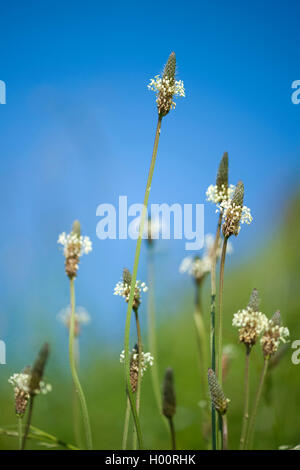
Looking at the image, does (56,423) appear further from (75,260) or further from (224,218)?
(224,218)

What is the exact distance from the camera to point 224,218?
3.05ft

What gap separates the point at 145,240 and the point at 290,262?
1189 millimetres

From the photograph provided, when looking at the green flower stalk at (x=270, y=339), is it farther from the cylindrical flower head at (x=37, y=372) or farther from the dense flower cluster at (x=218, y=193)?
the cylindrical flower head at (x=37, y=372)

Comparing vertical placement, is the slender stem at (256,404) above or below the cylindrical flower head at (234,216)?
below

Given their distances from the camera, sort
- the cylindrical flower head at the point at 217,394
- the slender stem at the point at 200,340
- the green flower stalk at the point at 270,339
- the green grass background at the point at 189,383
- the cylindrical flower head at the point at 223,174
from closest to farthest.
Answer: the cylindrical flower head at the point at 217,394
the green flower stalk at the point at 270,339
the cylindrical flower head at the point at 223,174
the slender stem at the point at 200,340
the green grass background at the point at 189,383

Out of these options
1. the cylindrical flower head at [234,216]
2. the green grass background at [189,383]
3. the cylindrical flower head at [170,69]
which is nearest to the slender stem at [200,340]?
the green grass background at [189,383]

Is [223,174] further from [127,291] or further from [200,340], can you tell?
[200,340]

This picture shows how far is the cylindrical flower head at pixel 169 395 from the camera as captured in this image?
986mm

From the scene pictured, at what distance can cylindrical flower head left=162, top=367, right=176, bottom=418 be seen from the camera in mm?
986

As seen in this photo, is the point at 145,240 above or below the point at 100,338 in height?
above

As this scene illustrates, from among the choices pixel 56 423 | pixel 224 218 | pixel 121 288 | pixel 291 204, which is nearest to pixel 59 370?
pixel 56 423

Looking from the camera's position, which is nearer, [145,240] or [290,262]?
[145,240]

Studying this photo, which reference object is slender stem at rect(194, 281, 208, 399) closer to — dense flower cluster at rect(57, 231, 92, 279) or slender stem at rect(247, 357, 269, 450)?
slender stem at rect(247, 357, 269, 450)

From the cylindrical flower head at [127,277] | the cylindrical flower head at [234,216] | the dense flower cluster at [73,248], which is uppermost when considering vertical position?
the cylindrical flower head at [234,216]
